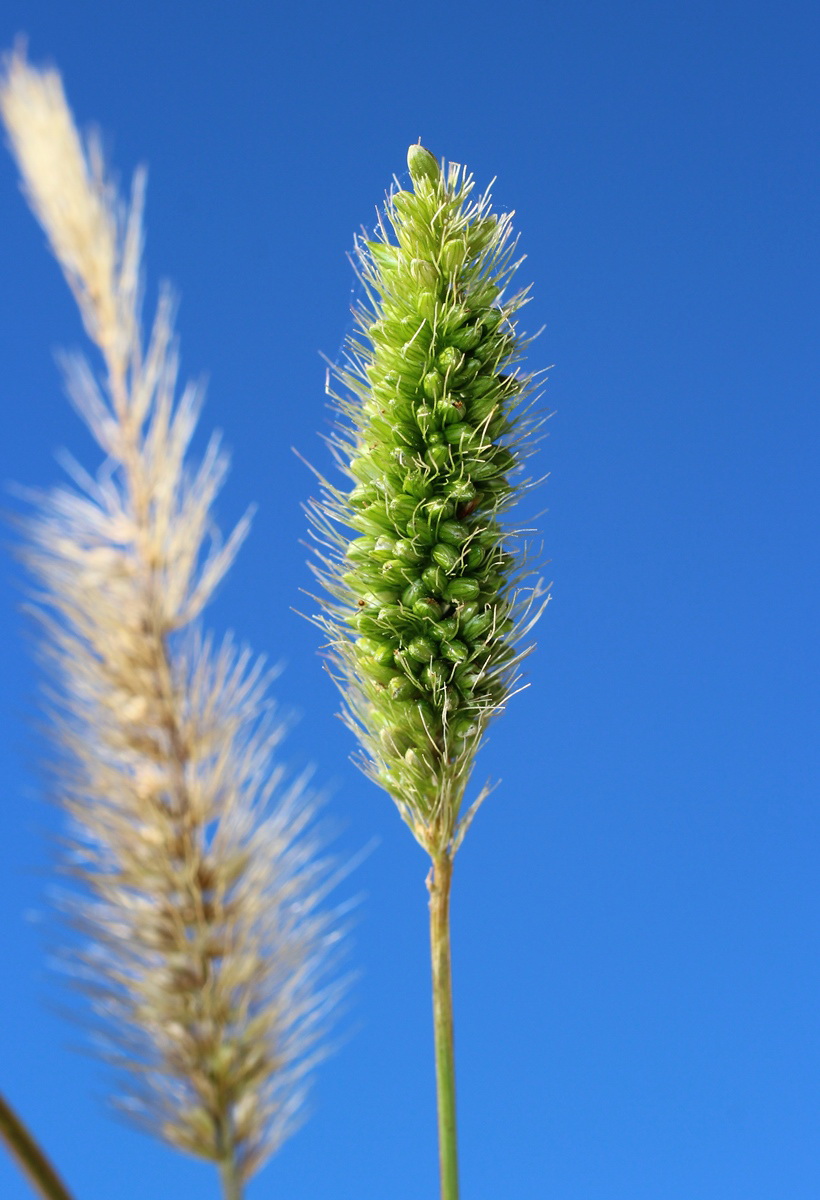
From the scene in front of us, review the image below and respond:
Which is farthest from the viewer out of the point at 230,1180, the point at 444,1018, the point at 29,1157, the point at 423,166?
the point at 423,166

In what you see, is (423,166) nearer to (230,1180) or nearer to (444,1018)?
(444,1018)

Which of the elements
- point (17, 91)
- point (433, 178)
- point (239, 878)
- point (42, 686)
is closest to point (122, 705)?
point (42, 686)

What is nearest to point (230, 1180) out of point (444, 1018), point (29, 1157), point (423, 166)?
point (29, 1157)

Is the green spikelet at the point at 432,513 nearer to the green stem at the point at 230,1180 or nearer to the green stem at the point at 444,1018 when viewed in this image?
the green stem at the point at 444,1018

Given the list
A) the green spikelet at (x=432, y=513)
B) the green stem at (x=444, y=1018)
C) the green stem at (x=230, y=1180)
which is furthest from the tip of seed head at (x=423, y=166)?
the green stem at (x=230, y=1180)

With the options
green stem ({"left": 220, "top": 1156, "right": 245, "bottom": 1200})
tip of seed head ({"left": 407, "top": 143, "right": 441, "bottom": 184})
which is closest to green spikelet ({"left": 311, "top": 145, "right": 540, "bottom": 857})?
tip of seed head ({"left": 407, "top": 143, "right": 441, "bottom": 184})

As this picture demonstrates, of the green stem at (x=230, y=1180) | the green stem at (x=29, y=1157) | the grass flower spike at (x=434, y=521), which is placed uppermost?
the grass flower spike at (x=434, y=521)
